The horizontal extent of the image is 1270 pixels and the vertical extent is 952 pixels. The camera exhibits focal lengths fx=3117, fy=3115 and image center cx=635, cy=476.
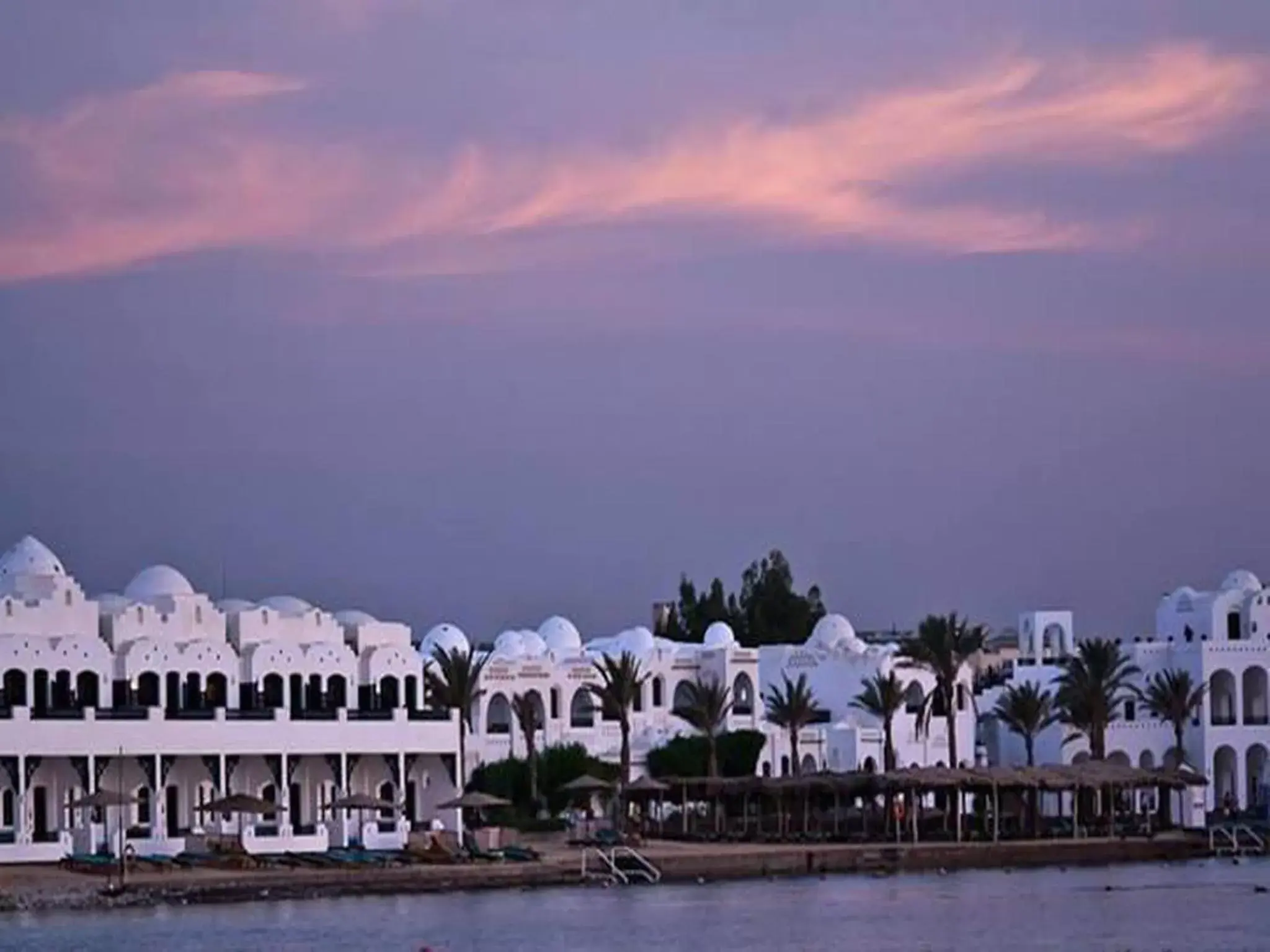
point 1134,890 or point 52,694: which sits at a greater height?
point 52,694

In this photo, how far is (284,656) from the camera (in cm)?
8206

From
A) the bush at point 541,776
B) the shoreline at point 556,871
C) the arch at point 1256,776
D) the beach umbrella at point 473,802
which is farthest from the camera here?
the arch at point 1256,776

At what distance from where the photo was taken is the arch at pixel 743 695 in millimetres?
107625

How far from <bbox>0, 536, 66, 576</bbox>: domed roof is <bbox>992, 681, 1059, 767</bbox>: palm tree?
39629 mm

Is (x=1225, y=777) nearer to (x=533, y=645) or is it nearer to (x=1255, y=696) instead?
(x=1255, y=696)

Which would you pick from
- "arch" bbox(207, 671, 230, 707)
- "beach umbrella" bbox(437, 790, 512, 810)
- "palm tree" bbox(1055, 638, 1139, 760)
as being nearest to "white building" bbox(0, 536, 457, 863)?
"arch" bbox(207, 671, 230, 707)

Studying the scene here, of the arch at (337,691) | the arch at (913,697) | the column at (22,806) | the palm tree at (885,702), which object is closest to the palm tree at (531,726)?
the palm tree at (885,702)

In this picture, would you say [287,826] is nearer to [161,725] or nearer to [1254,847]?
[161,725]

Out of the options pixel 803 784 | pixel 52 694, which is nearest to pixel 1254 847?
pixel 803 784

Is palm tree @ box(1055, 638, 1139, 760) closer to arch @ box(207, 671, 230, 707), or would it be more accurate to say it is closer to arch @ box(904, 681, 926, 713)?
arch @ box(904, 681, 926, 713)

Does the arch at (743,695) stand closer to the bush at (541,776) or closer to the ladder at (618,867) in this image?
the bush at (541,776)

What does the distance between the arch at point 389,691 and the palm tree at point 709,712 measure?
55.2ft

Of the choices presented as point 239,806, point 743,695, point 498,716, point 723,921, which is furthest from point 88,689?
point 743,695

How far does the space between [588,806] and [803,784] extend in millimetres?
10529
